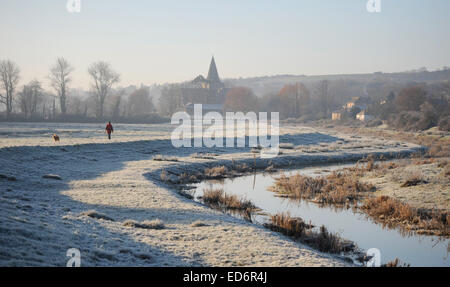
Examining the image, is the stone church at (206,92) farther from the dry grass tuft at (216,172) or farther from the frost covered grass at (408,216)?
the frost covered grass at (408,216)

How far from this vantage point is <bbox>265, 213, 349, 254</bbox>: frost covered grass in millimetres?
11016

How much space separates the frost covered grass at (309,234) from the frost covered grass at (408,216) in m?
3.24

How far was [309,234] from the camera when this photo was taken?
12148 millimetres

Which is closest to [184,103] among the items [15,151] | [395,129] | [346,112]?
[346,112]

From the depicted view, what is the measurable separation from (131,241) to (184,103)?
404 feet

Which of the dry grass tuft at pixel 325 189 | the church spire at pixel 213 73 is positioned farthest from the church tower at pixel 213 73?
the dry grass tuft at pixel 325 189

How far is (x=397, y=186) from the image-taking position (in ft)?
63.3

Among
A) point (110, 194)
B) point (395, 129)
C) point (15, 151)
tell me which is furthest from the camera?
point (395, 129)

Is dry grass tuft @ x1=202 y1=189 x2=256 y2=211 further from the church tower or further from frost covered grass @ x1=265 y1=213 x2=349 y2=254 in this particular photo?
the church tower

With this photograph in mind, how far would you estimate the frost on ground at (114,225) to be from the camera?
27.7 ft

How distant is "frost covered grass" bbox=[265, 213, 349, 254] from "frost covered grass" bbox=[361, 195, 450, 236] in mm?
3236

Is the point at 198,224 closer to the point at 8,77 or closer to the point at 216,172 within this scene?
the point at 216,172

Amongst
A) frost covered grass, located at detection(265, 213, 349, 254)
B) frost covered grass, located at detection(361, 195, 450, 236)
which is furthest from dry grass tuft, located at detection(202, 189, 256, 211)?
frost covered grass, located at detection(361, 195, 450, 236)
